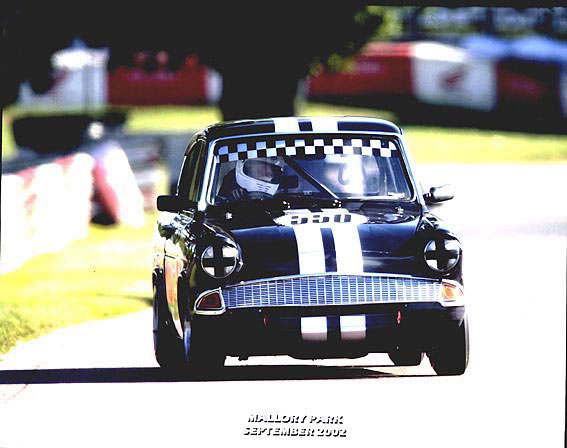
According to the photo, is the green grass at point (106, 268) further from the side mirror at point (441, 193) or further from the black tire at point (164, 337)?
the side mirror at point (441, 193)

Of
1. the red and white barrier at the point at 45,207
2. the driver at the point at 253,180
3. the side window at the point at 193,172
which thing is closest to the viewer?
the driver at the point at 253,180

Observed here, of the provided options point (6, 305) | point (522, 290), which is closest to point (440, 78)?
point (6, 305)

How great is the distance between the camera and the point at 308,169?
7.23m

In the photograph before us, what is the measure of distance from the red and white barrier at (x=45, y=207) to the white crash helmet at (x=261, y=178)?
22.6ft

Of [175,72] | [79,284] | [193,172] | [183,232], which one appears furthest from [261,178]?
[175,72]

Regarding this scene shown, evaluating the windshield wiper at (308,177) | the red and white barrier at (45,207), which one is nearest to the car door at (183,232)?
the windshield wiper at (308,177)

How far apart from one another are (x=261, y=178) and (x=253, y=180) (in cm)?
5

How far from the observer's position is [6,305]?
11273 mm

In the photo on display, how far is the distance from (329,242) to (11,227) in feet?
31.1

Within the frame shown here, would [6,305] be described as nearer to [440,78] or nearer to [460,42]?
[440,78]

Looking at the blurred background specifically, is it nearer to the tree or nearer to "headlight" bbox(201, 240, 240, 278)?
the tree

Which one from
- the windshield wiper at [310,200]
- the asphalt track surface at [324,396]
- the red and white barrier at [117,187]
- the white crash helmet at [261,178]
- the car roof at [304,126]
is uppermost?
the car roof at [304,126]

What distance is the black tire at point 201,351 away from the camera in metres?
6.67

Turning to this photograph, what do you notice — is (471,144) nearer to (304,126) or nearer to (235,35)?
(235,35)
